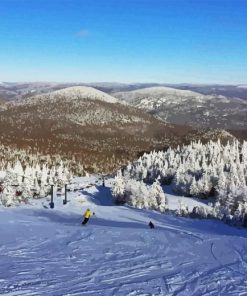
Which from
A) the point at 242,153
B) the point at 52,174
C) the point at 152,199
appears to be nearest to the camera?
the point at 152,199

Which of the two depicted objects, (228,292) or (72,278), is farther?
(72,278)

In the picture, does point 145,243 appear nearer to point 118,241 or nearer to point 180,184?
point 118,241

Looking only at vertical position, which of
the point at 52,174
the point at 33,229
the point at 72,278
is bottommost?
the point at 52,174

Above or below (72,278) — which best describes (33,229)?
below

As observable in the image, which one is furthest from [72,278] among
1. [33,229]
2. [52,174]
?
[52,174]

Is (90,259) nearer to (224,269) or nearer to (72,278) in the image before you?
(72,278)

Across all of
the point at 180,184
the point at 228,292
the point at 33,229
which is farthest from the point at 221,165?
the point at 228,292

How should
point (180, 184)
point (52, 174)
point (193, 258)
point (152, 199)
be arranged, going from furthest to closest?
point (52, 174) < point (180, 184) < point (152, 199) < point (193, 258)
